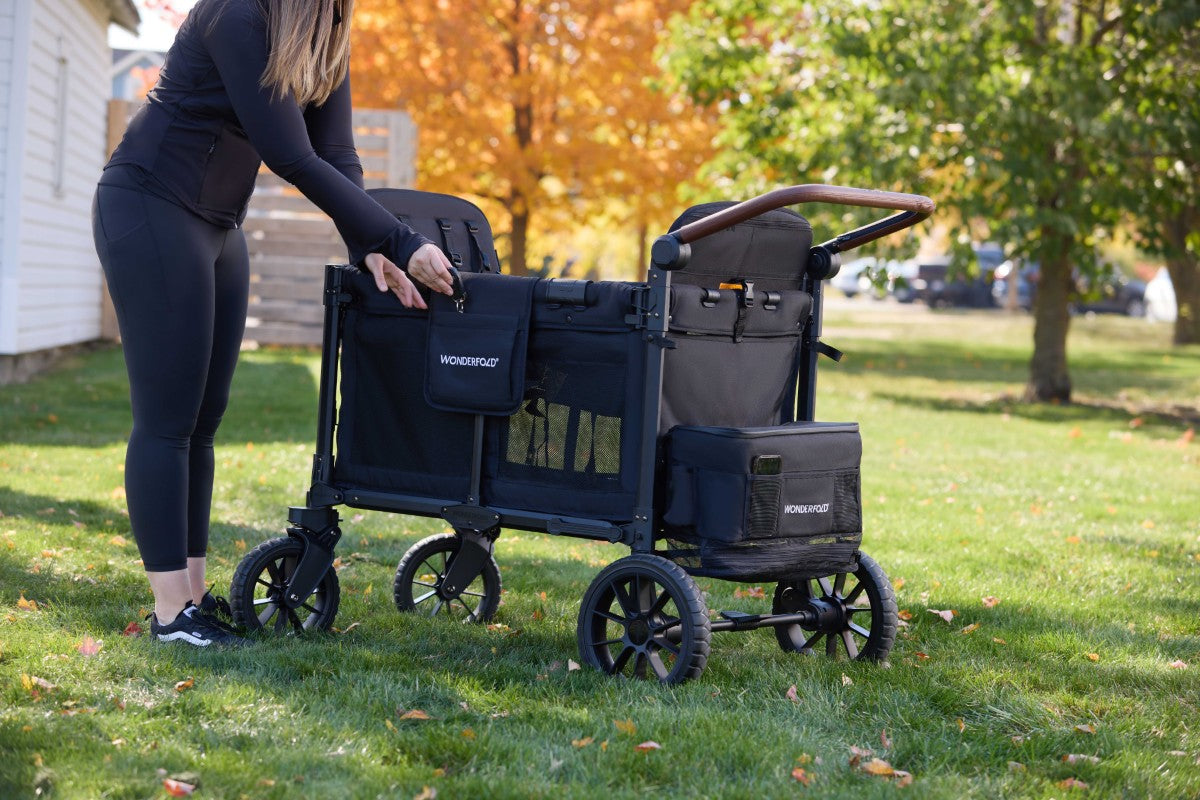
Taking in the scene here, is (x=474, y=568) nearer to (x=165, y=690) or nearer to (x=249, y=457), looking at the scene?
(x=165, y=690)

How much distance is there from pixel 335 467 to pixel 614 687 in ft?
3.69

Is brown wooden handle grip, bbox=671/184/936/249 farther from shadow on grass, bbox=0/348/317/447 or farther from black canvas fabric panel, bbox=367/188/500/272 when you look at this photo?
shadow on grass, bbox=0/348/317/447

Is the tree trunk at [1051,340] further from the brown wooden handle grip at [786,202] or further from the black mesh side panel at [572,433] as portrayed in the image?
the black mesh side panel at [572,433]

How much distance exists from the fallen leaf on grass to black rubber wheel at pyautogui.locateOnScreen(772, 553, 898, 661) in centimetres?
80

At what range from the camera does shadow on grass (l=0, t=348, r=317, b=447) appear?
8586 mm

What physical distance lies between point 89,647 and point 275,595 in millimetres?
558

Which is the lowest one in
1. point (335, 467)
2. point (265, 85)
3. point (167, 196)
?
point (335, 467)

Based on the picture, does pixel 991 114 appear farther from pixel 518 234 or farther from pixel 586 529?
pixel 586 529

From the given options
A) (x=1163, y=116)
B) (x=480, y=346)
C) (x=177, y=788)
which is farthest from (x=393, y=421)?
(x=1163, y=116)

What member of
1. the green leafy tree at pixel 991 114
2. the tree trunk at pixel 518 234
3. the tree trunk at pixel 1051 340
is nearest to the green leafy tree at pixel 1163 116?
the green leafy tree at pixel 991 114

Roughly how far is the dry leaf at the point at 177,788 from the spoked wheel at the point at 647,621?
127 centimetres

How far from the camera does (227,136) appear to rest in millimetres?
3736

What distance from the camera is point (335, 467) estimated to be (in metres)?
4.20

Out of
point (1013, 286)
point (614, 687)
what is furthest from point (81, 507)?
point (1013, 286)
